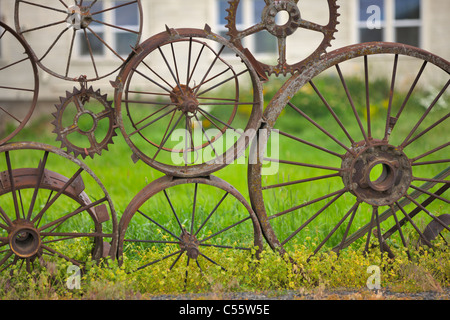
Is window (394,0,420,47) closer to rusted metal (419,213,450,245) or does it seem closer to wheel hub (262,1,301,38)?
rusted metal (419,213,450,245)

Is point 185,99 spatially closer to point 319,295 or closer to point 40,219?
point 40,219

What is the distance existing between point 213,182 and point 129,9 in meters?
8.33

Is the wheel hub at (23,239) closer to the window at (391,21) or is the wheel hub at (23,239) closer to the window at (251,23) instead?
the window at (251,23)

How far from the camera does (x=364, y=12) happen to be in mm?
11750

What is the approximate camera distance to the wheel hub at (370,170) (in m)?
3.93

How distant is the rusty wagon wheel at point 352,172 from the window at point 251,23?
196cm

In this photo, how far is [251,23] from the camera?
36.9 ft

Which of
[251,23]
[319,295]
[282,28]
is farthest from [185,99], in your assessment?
[251,23]

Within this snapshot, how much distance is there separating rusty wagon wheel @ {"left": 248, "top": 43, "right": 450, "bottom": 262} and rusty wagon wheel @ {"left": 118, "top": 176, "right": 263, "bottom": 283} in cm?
25

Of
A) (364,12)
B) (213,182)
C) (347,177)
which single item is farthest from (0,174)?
(364,12)

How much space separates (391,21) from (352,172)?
855cm

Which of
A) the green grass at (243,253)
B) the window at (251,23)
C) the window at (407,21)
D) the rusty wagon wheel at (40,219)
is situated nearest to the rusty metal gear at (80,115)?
the rusty wagon wheel at (40,219)

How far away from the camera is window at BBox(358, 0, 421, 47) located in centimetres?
1162
